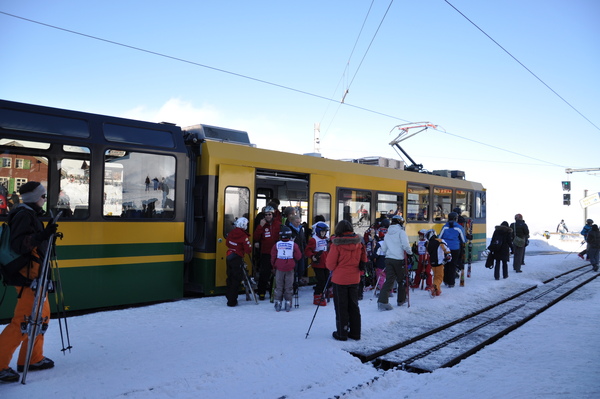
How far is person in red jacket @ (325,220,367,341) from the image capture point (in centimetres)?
625

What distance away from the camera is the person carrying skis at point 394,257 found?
827 centimetres

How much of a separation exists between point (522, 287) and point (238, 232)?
797 centimetres

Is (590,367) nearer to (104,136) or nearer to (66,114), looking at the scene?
(104,136)

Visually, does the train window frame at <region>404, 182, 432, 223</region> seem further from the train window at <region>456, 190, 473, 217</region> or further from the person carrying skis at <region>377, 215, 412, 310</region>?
the person carrying skis at <region>377, 215, 412, 310</region>

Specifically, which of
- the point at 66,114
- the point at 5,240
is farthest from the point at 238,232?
the point at 5,240

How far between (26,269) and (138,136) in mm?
3732

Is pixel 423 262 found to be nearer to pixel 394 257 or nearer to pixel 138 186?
pixel 394 257

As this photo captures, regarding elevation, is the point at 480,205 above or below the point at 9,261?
above

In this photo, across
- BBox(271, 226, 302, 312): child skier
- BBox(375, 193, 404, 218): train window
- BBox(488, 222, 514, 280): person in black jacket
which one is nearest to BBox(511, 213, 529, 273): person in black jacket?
BBox(488, 222, 514, 280): person in black jacket

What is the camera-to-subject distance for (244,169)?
9.19m

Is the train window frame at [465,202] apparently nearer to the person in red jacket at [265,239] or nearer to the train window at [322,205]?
the train window at [322,205]

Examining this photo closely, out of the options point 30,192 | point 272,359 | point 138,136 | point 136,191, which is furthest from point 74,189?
point 272,359

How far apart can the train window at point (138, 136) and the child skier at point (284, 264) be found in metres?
2.66

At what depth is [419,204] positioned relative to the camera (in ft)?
47.6
